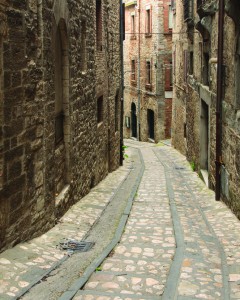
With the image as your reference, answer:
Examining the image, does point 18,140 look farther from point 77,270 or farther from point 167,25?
point 167,25

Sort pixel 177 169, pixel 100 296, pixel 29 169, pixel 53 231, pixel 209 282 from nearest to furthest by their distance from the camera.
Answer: pixel 100 296
pixel 209 282
pixel 29 169
pixel 53 231
pixel 177 169

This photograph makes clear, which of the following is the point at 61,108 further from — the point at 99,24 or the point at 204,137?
the point at 204,137

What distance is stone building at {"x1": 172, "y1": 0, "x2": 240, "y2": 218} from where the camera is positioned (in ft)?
26.5

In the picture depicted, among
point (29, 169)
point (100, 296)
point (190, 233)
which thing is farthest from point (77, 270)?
point (190, 233)

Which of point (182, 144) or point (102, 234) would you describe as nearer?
point (102, 234)

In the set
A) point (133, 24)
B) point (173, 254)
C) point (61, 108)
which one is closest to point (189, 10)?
point (61, 108)

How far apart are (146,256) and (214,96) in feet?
18.3

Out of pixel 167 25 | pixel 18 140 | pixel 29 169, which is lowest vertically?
pixel 29 169

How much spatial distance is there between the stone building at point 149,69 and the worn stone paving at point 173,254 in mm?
15778

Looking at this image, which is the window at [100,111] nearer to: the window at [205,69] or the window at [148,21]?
the window at [205,69]

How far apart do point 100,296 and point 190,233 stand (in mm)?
2930

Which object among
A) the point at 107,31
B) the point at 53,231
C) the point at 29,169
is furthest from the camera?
the point at 107,31

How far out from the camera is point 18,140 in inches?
212

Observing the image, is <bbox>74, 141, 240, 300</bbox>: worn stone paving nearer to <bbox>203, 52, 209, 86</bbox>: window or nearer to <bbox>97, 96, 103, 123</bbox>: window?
<bbox>97, 96, 103, 123</bbox>: window
